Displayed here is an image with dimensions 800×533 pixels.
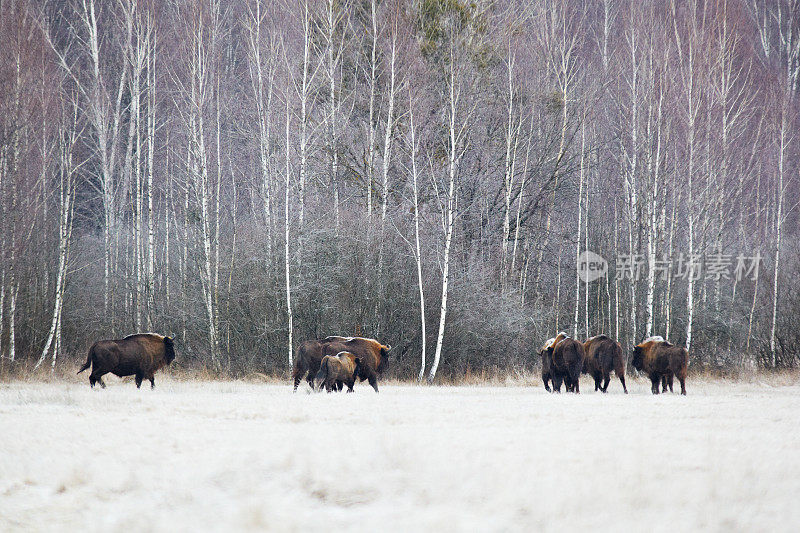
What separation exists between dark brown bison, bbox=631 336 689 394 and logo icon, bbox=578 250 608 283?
36.7ft

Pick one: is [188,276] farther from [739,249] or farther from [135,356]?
[739,249]

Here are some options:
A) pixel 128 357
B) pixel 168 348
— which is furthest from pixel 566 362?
pixel 128 357

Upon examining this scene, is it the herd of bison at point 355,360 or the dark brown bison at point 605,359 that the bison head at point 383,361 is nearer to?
the herd of bison at point 355,360

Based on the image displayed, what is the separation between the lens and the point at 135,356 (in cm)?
1540

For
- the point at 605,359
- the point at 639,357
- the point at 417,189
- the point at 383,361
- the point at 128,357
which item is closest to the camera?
the point at 128,357

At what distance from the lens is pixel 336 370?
48.2 feet

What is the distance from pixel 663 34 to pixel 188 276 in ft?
58.4

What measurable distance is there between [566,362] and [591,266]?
40.7 ft

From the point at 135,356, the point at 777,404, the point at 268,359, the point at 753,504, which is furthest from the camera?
the point at 268,359

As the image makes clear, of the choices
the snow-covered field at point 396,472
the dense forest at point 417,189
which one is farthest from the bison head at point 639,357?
the snow-covered field at point 396,472

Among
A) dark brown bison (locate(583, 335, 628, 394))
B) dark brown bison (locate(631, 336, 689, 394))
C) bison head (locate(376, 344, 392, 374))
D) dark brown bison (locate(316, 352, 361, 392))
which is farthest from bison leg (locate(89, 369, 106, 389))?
dark brown bison (locate(631, 336, 689, 394))

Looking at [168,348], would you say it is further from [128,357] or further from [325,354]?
[325,354]

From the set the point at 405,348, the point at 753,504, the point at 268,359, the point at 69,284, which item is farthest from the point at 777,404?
the point at 69,284

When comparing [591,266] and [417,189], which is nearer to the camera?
[417,189]
